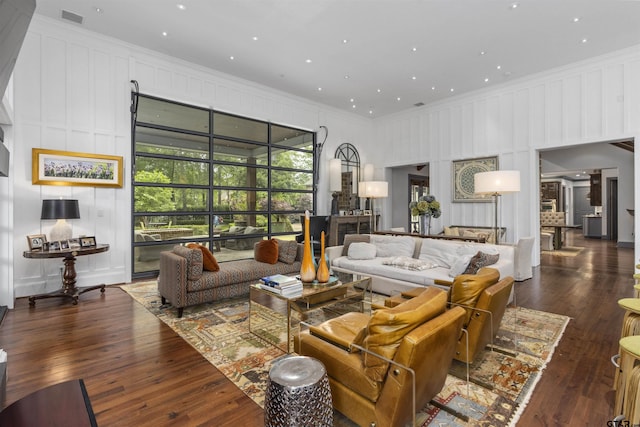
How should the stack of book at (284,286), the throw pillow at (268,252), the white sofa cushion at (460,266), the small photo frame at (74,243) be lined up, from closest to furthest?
the stack of book at (284,286), the white sofa cushion at (460,266), the small photo frame at (74,243), the throw pillow at (268,252)

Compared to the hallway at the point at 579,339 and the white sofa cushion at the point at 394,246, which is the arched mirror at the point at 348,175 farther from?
the hallway at the point at 579,339

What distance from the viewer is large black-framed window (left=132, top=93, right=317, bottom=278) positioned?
220 inches

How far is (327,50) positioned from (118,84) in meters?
3.56

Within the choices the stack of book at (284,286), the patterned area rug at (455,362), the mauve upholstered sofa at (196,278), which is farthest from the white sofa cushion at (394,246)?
the stack of book at (284,286)

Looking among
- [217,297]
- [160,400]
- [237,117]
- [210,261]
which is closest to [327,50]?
[237,117]

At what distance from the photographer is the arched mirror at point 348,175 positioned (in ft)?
28.2

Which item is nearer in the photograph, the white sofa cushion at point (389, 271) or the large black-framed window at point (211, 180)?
the white sofa cushion at point (389, 271)

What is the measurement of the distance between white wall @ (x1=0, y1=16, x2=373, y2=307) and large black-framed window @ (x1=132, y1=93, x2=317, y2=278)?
265 millimetres

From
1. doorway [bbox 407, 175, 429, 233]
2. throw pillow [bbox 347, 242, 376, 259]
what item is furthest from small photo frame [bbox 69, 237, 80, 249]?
doorway [bbox 407, 175, 429, 233]

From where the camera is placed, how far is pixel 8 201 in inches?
150

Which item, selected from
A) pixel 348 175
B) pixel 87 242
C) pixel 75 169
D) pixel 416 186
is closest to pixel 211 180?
pixel 75 169

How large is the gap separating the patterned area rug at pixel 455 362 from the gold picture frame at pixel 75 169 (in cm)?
224

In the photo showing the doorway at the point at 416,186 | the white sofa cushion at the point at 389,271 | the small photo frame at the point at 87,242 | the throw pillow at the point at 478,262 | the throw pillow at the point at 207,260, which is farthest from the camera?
the doorway at the point at 416,186

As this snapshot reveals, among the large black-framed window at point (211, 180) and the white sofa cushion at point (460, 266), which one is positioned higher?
the large black-framed window at point (211, 180)
